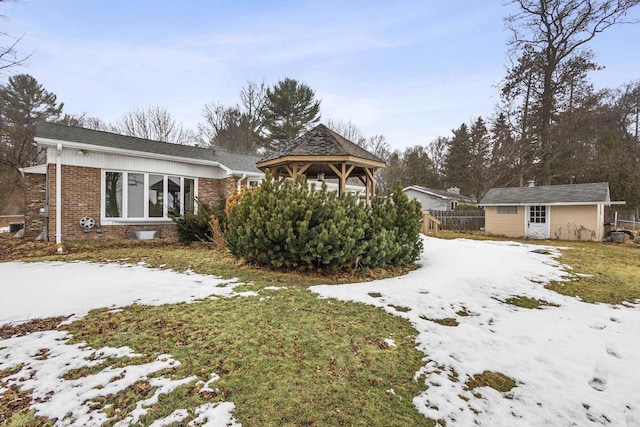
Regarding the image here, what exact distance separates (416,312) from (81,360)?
3.79m

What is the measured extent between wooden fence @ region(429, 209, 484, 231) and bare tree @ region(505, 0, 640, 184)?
6353 mm

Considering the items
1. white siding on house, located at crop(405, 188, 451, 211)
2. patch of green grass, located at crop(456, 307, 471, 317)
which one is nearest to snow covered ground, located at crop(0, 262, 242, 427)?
patch of green grass, located at crop(456, 307, 471, 317)

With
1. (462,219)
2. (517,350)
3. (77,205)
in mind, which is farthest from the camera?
(462,219)

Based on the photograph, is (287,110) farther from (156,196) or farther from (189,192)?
(156,196)

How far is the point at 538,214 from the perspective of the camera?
16.9 meters

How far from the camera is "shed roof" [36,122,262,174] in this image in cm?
929

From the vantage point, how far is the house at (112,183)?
918 centimetres

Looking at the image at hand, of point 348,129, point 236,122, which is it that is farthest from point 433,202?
point 236,122

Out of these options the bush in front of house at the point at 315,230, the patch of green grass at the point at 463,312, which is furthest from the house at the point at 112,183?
the patch of green grass at the point at 463,312

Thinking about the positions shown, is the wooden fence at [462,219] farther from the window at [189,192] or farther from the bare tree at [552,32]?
the window at [189,192]

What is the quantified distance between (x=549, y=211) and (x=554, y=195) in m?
0.95

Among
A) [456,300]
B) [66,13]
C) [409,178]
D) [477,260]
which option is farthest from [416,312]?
[409,178]

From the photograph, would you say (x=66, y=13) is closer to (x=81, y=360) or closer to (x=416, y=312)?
(x=81, y=360)

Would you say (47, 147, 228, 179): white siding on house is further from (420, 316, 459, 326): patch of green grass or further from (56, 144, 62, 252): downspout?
(420, 316, 459, 326): patch of green grass
